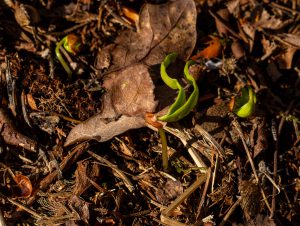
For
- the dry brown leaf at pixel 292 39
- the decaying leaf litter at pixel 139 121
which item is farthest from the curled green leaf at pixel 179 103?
the dry brown leaf at pixel 292 39

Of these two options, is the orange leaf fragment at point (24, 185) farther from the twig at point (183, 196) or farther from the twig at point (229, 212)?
the twig at point (229, 212)

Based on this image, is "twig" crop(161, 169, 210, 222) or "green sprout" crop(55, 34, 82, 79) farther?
"green sprout" crop(55, 34, 82, 79)

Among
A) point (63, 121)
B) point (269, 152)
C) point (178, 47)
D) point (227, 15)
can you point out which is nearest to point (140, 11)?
point (178, 47)

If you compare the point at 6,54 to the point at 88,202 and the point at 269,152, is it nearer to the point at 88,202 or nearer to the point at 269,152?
Result: the point at 88,202

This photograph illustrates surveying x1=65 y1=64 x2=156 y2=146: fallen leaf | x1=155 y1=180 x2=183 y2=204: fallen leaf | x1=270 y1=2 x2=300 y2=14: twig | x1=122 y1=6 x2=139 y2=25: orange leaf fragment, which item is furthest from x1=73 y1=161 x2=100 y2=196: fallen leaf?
x1=270 y1=2 x2=300 y2=14: twig

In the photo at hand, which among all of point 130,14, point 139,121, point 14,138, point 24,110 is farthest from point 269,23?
point 14,138

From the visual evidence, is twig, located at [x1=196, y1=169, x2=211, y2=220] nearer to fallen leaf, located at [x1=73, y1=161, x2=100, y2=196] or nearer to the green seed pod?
fallen leaf, located at [x1=73, y1=161, x2=100, y2=196]

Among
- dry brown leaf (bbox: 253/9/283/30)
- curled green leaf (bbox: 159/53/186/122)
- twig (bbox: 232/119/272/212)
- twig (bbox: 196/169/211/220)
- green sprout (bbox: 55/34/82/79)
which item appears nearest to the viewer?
curled green leaf (bbox: 159/53/186/122)

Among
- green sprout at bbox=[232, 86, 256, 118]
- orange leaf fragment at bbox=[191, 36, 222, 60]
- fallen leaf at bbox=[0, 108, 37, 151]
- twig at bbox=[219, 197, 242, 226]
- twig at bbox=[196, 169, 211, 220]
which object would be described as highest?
orange leaf fragment at bbox=[191, 36, 222, 60]
